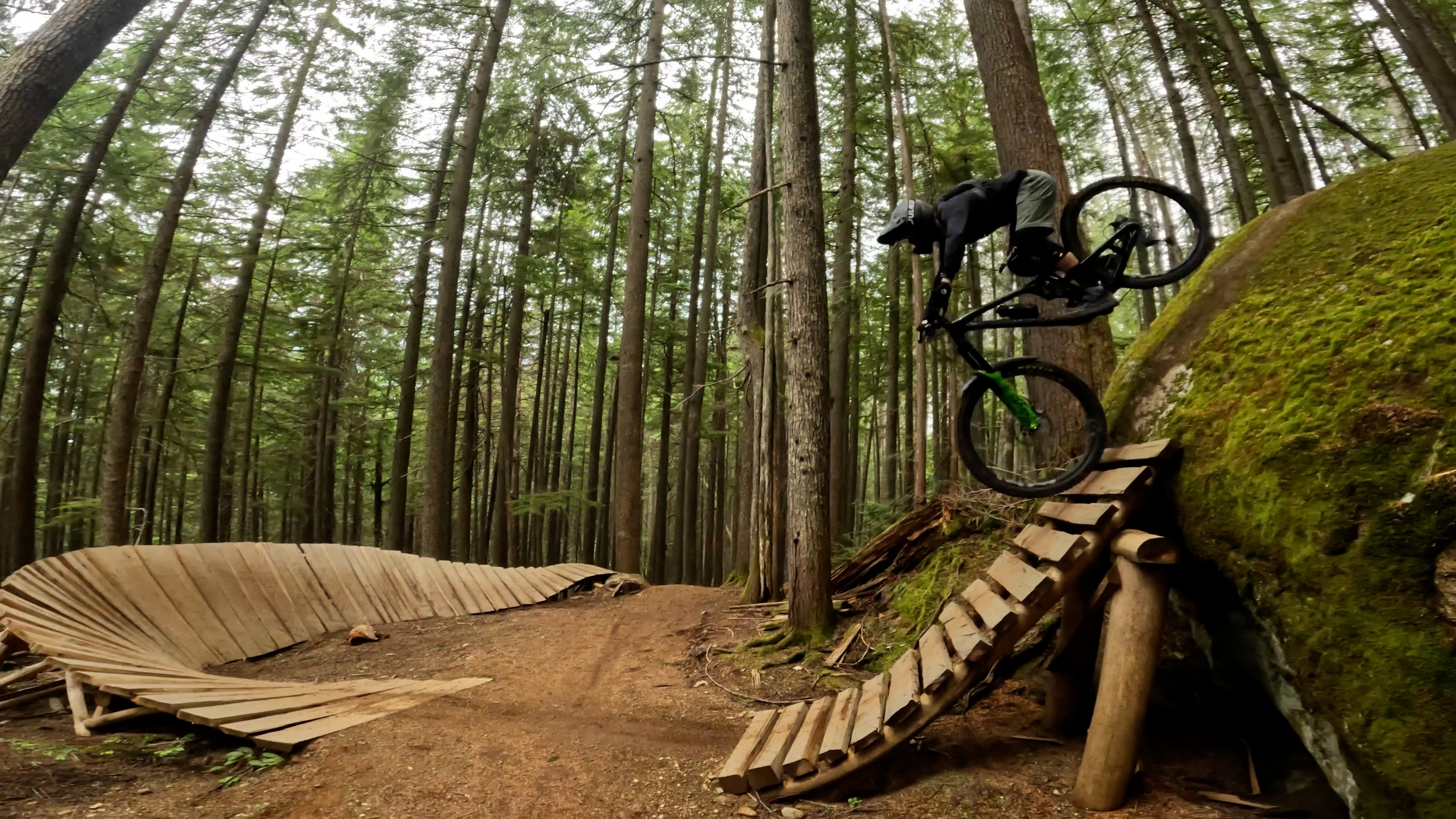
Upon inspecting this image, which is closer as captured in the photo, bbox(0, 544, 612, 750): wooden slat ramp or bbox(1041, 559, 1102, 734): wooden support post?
bbox(1041, 559, 1102, 734): wooden support post

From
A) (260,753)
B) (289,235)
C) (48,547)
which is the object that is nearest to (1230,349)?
(260,753)

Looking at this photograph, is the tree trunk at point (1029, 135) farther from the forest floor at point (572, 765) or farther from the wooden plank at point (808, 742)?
the wooden plank at point (808, 742)

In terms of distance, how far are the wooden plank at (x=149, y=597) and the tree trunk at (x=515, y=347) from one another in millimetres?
8794

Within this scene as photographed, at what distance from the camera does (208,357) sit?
46.8 ft

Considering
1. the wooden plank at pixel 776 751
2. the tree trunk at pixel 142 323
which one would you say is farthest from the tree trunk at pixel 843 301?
the tree trunk at pixel 142 323

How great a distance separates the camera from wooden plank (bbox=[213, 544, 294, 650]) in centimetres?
704

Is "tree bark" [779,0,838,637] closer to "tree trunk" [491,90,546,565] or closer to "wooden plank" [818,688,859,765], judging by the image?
"wooden plank" [818,688,859,765]

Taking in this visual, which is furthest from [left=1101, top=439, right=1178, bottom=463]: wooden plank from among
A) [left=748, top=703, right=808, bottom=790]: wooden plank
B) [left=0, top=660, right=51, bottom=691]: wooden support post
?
[left=0, top=660, right=51, bottom=691]: wooden support post

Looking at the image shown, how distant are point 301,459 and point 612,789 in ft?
67.5

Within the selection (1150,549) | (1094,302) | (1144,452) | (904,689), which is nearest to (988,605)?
(904,689)

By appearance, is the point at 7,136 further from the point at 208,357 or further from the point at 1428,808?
the point at 208,357

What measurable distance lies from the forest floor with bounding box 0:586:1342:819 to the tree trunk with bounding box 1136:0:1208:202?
1126 cm

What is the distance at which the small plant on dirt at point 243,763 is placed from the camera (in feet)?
12.2

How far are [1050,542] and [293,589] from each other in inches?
327
